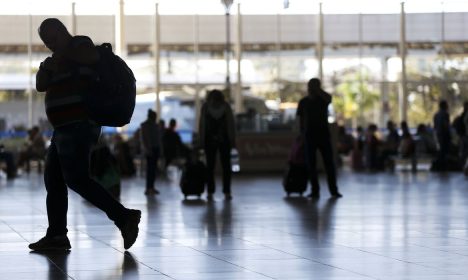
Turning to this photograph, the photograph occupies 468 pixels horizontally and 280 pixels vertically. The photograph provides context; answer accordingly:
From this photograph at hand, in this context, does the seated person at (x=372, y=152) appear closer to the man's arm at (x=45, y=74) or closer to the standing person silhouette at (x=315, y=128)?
the standing person silhouette at (x=315, y=128)

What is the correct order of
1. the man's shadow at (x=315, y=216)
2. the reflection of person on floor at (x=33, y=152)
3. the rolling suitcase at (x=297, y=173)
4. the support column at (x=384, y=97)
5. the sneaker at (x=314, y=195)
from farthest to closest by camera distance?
1. the support column at (x=384, y=97)
2. the reflection of person on floor at (x=33, y=152)
3. the rolling suitcase at (x=297, y=173)
4. the sneaker at (x=314, y=195)
5. the man's shadow at (x=315, y=216)

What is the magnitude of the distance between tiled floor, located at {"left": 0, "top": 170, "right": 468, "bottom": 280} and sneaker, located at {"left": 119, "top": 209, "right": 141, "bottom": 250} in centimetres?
12

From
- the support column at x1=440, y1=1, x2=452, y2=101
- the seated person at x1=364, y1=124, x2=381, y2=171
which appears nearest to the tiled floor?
the seated person at x1=364, y1=124, x2=381, y2=171

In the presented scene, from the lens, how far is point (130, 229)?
9438mm

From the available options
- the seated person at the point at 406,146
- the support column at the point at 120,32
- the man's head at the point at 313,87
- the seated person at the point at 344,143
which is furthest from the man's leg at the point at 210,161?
the support column at the point at 120,32

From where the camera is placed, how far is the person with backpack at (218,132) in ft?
57.1

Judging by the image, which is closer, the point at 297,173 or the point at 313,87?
the point at 313,87

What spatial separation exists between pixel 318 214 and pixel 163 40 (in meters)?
28.9

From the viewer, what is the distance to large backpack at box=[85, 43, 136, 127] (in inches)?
375

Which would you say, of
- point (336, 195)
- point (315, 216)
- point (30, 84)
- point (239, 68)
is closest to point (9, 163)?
point (336, 195)

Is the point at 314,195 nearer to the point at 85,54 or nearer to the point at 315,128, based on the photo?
the point at 315,128

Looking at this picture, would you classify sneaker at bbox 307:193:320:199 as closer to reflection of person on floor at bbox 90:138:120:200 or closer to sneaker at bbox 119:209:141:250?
reflection of person on floor at bbox 90:138:120:200

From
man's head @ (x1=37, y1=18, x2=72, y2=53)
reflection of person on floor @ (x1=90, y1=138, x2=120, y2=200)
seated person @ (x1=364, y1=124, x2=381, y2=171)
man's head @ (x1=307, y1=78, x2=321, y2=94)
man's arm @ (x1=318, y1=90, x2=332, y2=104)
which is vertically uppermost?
man's head @ (x1=37, y1=18, x2=72, y2=53)

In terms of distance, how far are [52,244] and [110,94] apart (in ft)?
3.96
